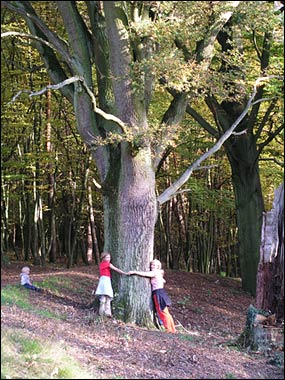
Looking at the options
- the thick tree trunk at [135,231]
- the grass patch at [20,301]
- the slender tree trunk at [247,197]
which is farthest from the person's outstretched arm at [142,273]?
the slender tree trunk at [247,197]

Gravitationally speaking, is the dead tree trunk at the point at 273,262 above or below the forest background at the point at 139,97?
below

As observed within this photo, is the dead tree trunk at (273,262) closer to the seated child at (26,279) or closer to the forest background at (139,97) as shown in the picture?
the forest background at (139,97)

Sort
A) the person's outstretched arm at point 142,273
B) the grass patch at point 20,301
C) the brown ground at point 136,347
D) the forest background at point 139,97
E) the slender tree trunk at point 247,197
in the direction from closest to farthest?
1. the brown ground at point 136,347
2. the grass patch at point 20,301
3. the forest background at point 139,97
4. the person's outstretched arm at point 142,273
5. the slender tree trunk at point 247,197

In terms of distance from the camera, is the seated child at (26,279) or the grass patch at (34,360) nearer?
the grass patch at (34,360)

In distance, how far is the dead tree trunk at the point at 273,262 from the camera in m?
7.91

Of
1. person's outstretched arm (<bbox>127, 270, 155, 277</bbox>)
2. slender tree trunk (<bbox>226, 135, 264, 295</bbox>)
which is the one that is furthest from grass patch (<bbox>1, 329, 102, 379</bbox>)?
slender tree trunk (<bbox>226, 135, 264, 295</bbox>)

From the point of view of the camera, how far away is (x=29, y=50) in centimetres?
1614

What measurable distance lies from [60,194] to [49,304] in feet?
44.5

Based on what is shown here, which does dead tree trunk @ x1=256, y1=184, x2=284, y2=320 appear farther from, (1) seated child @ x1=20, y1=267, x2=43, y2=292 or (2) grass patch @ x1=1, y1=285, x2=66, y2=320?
(1) seated child @ x1=20, y1=267, x2=43, y2=292

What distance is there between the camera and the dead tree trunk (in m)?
7.91

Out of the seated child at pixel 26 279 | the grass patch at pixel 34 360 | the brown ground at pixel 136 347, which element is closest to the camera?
the grass patch at pixel 34 360

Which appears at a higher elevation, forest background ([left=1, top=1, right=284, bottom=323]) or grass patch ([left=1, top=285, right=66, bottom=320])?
forest background ([left=1, top=1, right=284, bottom=323])

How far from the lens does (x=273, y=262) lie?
8008 mm

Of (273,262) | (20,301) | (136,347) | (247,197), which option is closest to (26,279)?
(20,301)
